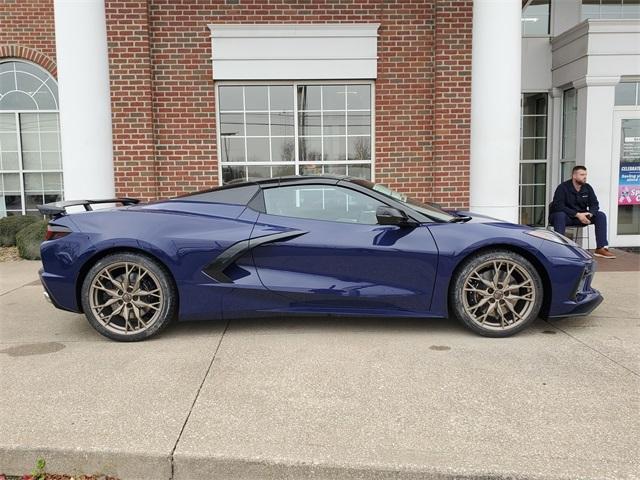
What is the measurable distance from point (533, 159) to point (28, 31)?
31.7 ft

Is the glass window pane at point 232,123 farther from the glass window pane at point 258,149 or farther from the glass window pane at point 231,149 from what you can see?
the glass window pane at point 258,149

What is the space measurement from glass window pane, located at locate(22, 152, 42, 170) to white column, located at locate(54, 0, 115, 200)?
13.5ft

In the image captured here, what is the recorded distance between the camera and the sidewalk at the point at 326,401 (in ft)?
8.48

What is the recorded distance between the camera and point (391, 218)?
422 centimetres

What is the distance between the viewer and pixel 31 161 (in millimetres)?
10398

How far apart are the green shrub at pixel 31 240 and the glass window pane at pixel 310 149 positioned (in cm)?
435

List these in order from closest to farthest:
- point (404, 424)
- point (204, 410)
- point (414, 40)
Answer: point (404, 424) → point (204, 410) → point (414, 40)

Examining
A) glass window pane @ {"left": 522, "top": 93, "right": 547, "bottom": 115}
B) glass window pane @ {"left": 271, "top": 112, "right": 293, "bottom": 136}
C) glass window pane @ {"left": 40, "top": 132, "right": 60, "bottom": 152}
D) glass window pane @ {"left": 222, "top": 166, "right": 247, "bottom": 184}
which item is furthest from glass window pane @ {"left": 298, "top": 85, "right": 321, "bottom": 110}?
glass window pane @ {"left": 40, "top": 132, "right": 60, "bottom": 152}

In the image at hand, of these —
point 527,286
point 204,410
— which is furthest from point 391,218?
point 204,410

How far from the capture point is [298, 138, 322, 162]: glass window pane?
7.93 metres

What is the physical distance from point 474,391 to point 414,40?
591cm

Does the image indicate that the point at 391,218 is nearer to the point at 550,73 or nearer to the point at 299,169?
the point at 299,169

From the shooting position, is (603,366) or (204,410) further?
(603,366)

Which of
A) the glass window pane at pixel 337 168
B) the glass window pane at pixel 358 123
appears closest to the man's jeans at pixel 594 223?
the glass window pane at pixel 358 123
